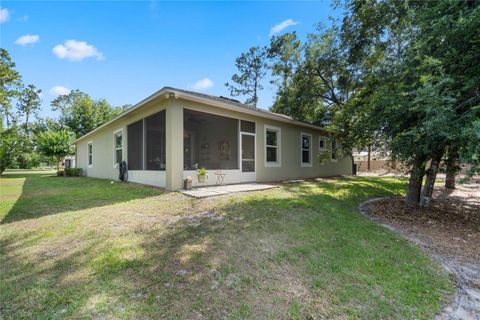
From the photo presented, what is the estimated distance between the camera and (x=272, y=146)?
1037cm

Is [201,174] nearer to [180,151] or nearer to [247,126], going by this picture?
[180,151]

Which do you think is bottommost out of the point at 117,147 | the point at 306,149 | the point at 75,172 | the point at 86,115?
the point at 75,172

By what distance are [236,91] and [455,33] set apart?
22230 millimetres

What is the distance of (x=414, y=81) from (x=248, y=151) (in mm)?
5451

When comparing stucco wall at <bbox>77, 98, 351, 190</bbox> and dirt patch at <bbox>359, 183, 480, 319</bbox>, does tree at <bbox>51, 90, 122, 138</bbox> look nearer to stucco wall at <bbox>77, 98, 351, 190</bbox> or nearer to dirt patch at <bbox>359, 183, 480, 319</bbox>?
stucco wall at <bbox>77, 98, 351, 190</bbox>

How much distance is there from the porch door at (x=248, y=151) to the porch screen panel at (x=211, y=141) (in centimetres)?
26

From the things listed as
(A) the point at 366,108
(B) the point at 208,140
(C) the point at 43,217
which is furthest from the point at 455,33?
(C) the point at 43,217

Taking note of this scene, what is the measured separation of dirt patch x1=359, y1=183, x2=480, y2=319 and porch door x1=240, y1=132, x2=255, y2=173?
13.4ft

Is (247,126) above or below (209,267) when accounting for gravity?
above

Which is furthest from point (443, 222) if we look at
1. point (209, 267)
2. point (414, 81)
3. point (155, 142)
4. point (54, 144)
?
point (54, 144)

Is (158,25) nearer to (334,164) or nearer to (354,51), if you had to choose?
(354,51)

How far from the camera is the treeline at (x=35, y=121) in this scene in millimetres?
17144

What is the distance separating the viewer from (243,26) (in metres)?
10.8

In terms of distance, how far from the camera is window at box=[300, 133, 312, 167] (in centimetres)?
1193
